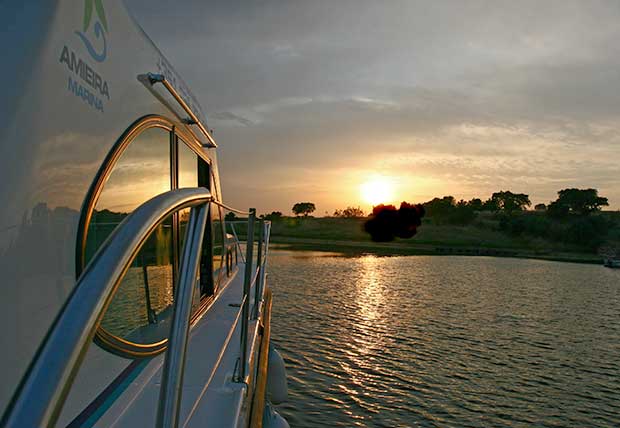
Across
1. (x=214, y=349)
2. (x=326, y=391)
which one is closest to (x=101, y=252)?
(x=214, y=349)

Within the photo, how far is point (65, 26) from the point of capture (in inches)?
78.7

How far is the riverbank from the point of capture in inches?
1951

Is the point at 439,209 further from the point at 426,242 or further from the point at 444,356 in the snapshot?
the point at 444,356

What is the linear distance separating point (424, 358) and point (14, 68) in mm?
9842

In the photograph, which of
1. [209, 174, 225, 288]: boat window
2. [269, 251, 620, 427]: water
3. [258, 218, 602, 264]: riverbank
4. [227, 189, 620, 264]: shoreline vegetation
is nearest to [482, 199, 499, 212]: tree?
[227, 189, 620, 264]: shoreline vegetation

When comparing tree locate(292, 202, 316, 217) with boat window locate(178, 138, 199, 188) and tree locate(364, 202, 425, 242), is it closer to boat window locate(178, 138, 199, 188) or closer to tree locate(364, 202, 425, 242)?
tree locate(364, 202, 425, 242)

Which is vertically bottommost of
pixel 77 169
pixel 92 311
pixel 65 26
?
pixel 92 311

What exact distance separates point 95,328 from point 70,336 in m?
0.05

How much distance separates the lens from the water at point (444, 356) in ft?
25.2

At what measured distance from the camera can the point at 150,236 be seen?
2.45 meters

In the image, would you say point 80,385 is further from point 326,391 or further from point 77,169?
point 326,391

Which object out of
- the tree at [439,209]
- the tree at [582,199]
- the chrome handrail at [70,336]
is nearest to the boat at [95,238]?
the chrome handrail at [70,336]

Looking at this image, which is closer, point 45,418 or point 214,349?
point 45,418

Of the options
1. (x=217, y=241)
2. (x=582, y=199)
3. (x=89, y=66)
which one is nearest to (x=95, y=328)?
(x=89, y=66)
